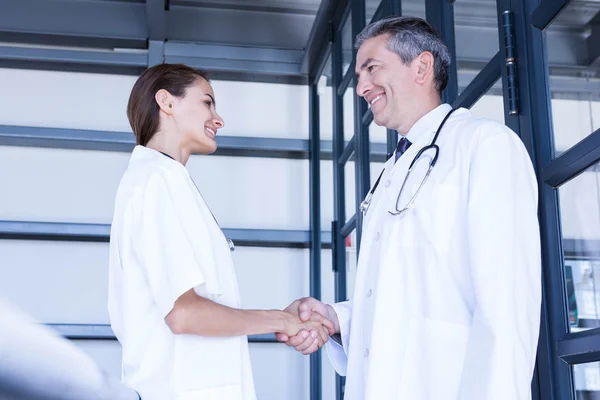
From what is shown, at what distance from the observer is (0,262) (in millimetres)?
4520

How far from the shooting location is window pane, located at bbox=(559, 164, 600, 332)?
5.27 feet

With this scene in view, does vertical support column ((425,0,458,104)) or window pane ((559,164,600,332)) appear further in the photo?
vertical support column ((425,0,458,104))

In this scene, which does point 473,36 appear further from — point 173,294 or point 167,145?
point 173,294

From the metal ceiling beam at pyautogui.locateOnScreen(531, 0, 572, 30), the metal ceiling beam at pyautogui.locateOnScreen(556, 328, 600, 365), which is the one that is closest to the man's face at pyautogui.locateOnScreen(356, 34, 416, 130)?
the metal ceiling beam at pyautogui.locateOnScreen(531, 0, 572, 30)

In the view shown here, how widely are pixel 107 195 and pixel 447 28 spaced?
271 centimetres

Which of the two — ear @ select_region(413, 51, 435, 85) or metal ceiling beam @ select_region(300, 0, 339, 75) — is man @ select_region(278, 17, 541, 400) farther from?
metal ceiling beam @ select_region(300, 0, 339, 75)

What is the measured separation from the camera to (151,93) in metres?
2.09

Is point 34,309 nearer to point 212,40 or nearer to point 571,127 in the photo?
point 212,40

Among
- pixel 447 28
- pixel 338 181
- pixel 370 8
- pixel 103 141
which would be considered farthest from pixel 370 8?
pixel 103 141

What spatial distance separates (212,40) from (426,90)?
3.09m

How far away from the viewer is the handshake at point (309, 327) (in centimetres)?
224

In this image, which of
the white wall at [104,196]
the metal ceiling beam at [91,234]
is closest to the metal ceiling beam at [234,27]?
the white wall at [104,196]

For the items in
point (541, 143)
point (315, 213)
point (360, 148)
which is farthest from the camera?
point (315, 213)

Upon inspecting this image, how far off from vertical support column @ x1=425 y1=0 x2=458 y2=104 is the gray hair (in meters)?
0.35
